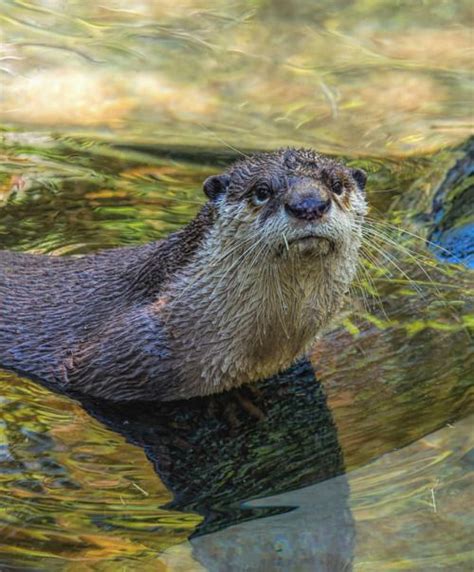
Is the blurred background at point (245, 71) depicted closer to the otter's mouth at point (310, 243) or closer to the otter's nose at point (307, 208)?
the otter's mouth at point (310, 243)

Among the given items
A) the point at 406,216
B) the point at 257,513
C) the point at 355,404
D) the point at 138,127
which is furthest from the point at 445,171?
the point at 257,513

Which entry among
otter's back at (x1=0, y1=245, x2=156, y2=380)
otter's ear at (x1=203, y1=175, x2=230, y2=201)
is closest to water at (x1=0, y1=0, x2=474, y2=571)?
otter's back at (x1=0, y1=245, x2=156, y2=380)

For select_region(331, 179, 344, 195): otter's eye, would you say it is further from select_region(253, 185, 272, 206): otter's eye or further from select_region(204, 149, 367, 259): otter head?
select_region(253, 185, 272, 206): otter's eye

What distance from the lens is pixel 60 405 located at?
16.6ft

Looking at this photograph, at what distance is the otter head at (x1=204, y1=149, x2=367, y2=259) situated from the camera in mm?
4316

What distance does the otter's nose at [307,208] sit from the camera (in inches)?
167

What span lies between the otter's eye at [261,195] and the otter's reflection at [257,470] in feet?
2.92

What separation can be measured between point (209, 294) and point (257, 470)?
2.30 ft

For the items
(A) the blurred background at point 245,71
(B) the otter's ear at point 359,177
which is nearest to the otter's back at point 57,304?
(B) the otter's ear at point 359,177

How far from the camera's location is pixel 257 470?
15.0ft

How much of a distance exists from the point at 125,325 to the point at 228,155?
2715 mm

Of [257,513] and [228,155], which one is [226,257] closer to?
[257,513]

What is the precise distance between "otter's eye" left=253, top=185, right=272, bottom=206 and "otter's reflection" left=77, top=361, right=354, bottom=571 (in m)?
0.89

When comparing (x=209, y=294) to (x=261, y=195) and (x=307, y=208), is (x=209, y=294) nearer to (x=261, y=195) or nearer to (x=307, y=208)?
(x=261, y=195)
